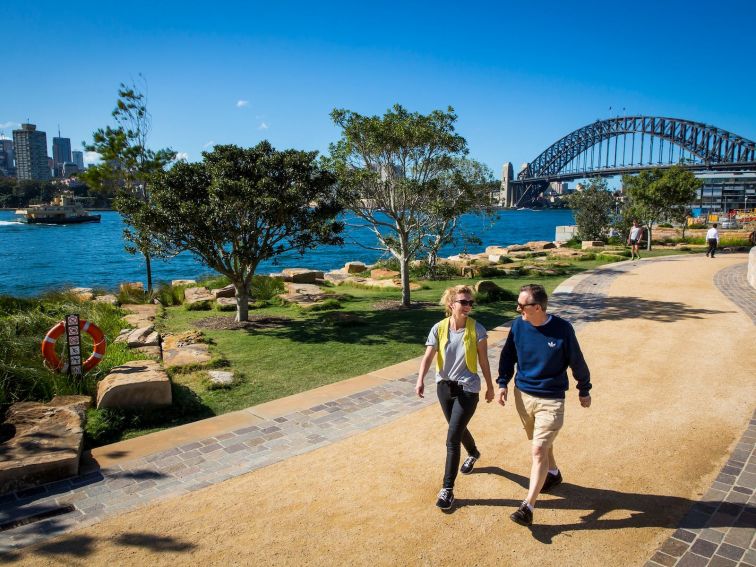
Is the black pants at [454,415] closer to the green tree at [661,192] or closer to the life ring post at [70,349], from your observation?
the life ring post at [70,349]

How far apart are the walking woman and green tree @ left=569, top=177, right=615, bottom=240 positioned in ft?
109

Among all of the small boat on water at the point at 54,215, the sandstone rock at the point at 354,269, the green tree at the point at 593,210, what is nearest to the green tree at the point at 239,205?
the sandstone rock at the point at 354,269

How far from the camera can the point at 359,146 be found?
13641mm

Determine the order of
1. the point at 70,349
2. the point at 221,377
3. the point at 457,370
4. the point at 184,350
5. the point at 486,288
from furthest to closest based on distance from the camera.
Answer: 1. the point at 486,288
2. the point at 184,350
3. the point at 221,377
4. the point at 70,349
5. the point at 457,370

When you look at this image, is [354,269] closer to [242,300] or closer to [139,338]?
[242,300]

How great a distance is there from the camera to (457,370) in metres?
4.57

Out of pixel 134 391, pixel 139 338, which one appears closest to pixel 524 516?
pixel 134 391

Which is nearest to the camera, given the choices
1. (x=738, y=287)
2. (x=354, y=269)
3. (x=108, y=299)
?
(x=108, y=299)

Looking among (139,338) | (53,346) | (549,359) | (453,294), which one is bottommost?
(139,338)

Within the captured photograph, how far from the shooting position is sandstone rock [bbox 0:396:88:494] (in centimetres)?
492

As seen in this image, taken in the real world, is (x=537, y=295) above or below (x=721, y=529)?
above

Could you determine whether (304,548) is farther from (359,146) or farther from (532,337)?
(359,146)

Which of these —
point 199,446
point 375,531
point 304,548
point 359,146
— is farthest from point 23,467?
point 359,146

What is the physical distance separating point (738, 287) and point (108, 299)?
738 inches
